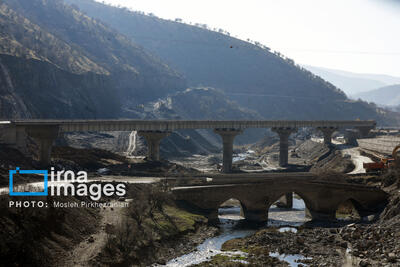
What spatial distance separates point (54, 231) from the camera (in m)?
61.0

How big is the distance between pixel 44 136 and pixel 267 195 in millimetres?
49011

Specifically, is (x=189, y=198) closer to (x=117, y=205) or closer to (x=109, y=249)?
(x=117, y=205)

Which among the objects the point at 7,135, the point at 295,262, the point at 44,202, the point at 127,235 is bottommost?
the point at 295,262

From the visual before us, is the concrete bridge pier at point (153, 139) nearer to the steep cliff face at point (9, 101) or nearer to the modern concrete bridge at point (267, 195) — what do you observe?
the modern concrete bridge at point (267, 195)

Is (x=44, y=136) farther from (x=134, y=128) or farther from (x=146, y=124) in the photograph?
(x=146, y=124)

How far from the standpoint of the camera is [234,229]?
93.5 m

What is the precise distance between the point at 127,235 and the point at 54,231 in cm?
954

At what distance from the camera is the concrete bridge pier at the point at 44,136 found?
109375 mm

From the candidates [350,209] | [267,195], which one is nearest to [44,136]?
[267,195]

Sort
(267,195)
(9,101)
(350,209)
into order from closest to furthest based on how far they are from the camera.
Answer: (267,195) < (350,209) < (9,101)

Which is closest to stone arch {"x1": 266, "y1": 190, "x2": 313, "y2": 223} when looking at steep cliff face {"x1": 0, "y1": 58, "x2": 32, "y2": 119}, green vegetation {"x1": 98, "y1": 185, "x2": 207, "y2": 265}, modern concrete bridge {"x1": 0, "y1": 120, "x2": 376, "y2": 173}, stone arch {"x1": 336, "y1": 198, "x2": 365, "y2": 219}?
stone arch {"x1": 336, "y1": 198, "x2": 365, "y2": 219}

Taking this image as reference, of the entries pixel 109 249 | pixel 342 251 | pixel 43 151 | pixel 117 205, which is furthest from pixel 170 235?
pixel 43 151

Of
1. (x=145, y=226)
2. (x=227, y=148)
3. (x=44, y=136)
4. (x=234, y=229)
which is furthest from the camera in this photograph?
(x=227, y=148)

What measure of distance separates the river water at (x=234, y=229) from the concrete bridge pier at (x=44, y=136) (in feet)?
127
